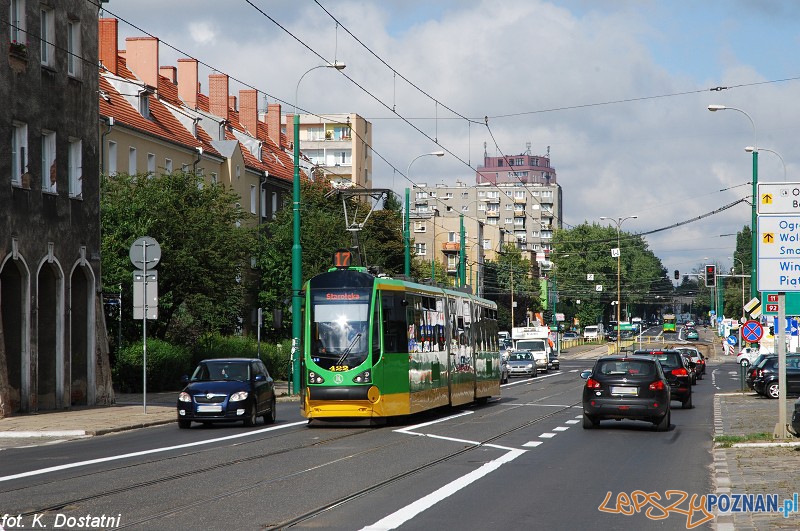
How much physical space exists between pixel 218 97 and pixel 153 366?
37010 millimetres

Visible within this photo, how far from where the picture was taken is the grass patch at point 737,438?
2041 cm

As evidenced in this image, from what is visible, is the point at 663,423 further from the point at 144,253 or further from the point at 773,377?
the point at 773,377

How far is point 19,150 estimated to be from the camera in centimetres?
3067

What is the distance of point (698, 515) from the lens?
470 inches

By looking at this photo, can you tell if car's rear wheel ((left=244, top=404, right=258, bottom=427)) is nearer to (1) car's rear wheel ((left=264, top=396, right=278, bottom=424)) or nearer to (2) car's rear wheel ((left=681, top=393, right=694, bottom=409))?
(1) car's rear wheel ((left=264, top=396, right=278, bottom=424))

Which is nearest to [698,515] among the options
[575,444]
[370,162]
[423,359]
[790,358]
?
[575,444]

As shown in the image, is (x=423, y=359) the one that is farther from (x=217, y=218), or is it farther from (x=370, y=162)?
(x=370, y=162)

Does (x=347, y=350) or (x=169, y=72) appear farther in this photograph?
(x=169, y=72)

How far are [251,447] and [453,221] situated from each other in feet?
439

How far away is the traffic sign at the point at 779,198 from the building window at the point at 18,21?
61.4 ft

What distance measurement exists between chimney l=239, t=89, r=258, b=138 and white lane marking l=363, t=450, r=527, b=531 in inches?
2562

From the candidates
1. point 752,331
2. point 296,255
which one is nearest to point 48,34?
point 296,255

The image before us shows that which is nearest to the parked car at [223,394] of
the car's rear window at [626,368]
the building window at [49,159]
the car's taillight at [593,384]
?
the car's taillight at [593,384]

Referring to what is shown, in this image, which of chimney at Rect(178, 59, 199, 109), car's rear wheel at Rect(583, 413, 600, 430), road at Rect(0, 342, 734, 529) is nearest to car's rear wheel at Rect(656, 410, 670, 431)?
road at Rect(0, 342, 734, 529)
